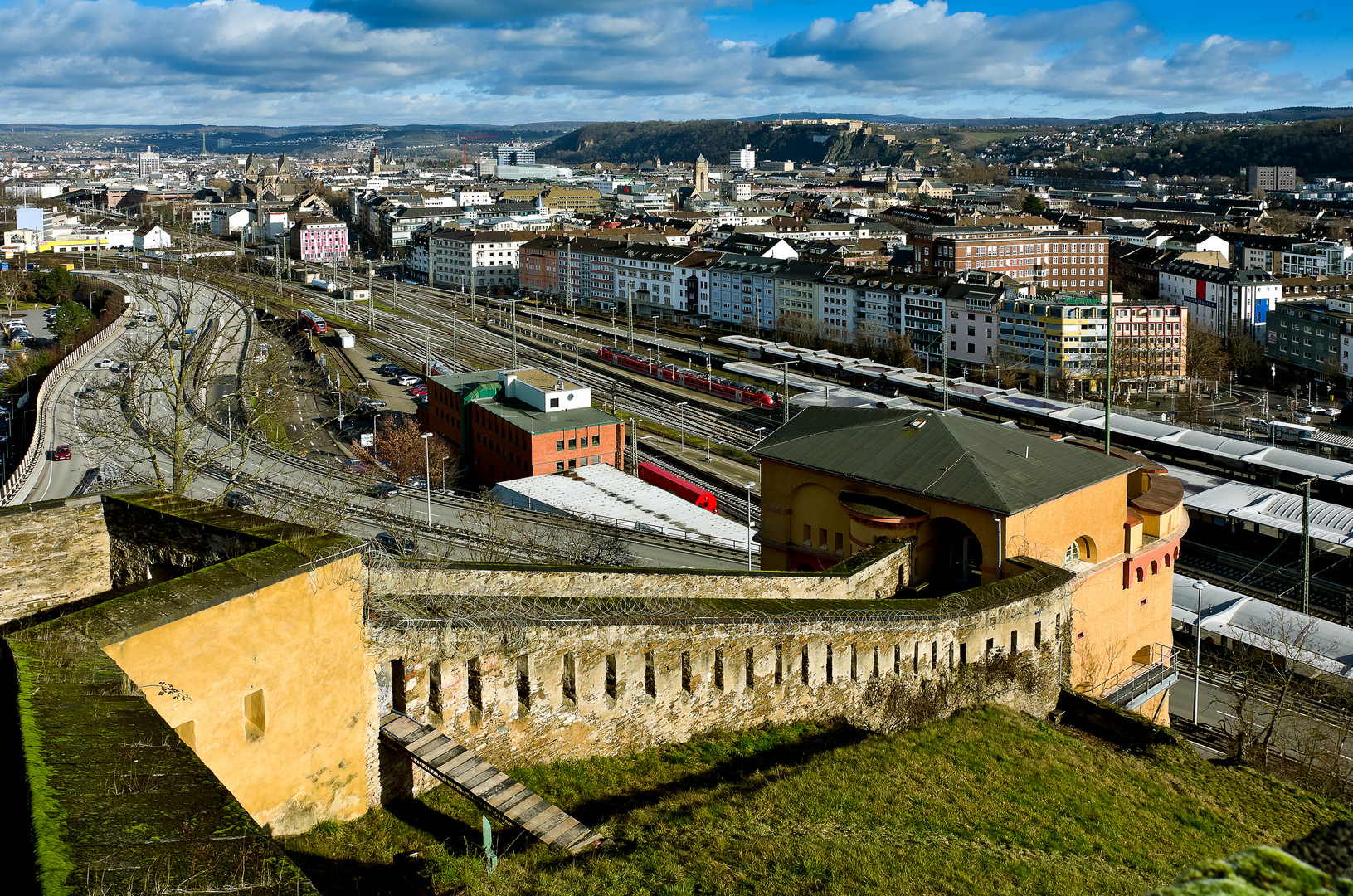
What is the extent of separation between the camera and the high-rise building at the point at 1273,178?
169 metres

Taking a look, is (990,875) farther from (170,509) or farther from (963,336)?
(963,336)

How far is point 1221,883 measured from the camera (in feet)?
12.0

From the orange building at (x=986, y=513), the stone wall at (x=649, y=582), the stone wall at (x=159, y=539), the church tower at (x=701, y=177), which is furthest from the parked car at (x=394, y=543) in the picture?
the church tower at (x=701, y=177)

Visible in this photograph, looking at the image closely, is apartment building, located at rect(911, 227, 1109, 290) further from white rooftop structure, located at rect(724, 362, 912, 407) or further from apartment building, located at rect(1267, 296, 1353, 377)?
white rooftop structure, located at rect(724, 362, 912, 407)

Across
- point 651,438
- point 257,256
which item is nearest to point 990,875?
point 651,438

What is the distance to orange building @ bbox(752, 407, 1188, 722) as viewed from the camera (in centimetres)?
1756

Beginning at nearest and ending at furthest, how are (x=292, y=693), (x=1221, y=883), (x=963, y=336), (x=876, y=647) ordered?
(x=1221, y=883), (x=292, y=693), (x=876, y=647), (x=963, y=336)

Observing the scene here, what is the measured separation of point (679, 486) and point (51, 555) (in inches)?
1360

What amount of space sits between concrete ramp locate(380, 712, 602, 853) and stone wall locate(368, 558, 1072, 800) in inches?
8.8

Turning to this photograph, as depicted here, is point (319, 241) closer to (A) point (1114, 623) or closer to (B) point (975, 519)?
(A) point (1114, 623)

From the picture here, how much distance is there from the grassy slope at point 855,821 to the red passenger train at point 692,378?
47349 millimetres

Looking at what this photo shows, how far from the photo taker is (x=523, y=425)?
45.6 metres

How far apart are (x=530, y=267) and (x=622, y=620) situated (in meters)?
97.7

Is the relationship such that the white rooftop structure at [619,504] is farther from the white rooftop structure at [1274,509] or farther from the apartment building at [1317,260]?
the apartment building at [1317,260]
